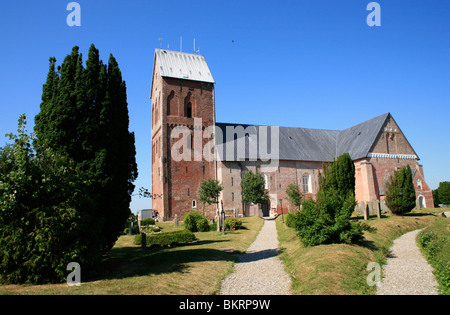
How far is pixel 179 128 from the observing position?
39469 mm

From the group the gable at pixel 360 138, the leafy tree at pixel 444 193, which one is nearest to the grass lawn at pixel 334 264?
the gable at pixel 360 138

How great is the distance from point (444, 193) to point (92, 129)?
61514mm

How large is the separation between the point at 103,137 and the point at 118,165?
4.85 feet

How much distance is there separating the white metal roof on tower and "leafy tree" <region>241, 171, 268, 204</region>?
14.3m

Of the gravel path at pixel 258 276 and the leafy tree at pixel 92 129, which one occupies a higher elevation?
the leafy tree at pixel 92 129

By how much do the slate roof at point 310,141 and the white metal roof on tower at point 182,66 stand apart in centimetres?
717

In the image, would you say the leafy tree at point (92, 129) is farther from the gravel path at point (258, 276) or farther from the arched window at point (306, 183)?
the arched window at point (306, 183)

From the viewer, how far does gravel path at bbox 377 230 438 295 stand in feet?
29.5

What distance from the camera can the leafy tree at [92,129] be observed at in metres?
11.9

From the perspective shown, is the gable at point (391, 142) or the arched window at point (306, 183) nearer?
the gable at point (391, 142)

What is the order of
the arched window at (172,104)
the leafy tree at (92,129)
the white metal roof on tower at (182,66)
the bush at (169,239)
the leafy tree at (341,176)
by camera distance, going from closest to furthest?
the leafy tree at (92,129), the bush at (169,239), the leafy tree at (341,176), the arched window at (172,104), the white metal roof on tower at (182,66)

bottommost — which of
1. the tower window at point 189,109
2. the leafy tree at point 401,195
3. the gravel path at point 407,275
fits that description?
the gravel path at point 407,275

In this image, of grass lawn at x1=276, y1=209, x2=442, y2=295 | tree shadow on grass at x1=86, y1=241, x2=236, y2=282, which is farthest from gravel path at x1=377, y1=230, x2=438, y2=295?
tree shadow on grass at x1=86, y1=241, x2=236, y2=282

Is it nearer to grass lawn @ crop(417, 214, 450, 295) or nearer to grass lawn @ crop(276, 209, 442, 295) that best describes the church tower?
grass lawn @ crop(276, 209, 442, 295)
